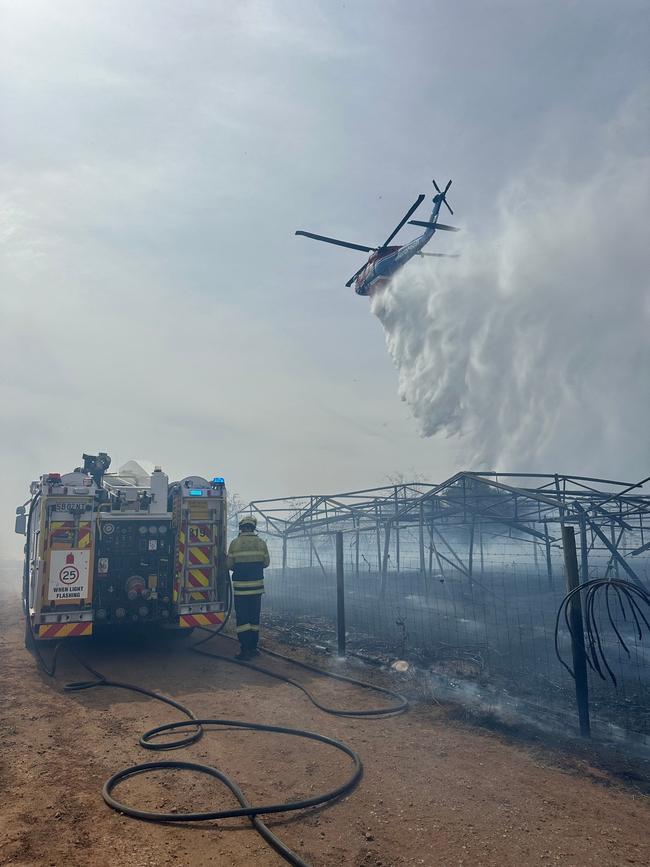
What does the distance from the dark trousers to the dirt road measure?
7.83 feet

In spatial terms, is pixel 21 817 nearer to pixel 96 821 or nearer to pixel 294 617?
pixel 96 821

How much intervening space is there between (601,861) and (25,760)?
4.93m

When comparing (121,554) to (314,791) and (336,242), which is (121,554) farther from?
(336,242)

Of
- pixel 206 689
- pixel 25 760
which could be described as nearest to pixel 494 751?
pixel 206 689

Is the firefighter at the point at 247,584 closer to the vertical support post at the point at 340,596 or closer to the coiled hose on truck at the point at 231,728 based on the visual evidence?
the coiled hose on truck at the point at 231,728

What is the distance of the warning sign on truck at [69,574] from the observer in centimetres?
870

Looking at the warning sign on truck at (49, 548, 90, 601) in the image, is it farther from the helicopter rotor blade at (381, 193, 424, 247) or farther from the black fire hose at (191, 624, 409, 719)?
the helicopter rotor blade at (381, 193, 424, 247)

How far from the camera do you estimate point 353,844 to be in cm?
379

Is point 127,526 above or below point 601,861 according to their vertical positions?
above

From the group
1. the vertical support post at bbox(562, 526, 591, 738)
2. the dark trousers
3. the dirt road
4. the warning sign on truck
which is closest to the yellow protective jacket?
the dark trousers

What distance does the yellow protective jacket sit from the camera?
9625 mm

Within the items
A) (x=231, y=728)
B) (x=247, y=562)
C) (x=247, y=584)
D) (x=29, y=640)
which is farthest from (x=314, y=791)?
(x=29, y=640)

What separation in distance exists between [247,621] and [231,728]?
136 inches

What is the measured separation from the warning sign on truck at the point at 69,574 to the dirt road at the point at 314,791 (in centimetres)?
181
